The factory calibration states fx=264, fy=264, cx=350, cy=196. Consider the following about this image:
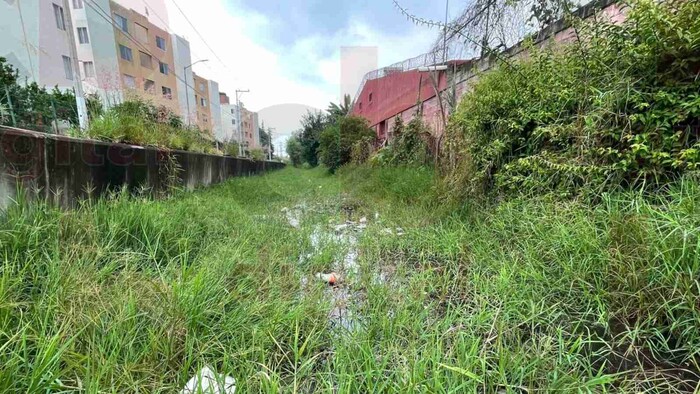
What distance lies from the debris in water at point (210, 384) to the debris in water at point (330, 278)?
0.86 meters

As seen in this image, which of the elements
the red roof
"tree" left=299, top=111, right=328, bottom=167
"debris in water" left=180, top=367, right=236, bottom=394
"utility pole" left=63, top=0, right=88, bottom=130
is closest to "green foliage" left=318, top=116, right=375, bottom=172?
the red roof

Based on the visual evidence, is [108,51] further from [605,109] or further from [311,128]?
[605,109]

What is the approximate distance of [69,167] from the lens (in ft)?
7.13

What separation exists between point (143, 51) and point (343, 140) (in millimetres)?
17301

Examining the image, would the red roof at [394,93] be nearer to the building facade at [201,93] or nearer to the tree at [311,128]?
the tree at [311,128]

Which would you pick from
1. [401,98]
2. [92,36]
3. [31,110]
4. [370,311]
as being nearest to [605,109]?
[370,311]

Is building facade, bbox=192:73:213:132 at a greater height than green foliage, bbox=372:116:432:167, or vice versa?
building facade, bbox=192:73:213:132

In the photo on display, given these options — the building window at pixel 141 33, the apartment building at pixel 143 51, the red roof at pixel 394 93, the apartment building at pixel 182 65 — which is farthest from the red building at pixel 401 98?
the building window at pixel 141 33

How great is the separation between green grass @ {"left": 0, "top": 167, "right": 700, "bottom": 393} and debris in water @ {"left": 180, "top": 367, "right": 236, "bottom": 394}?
0.09 feet

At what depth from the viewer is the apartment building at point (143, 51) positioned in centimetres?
1649

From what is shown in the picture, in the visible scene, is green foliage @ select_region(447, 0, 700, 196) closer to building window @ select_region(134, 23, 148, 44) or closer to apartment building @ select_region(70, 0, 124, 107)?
apartment building @ select_region(70, 0, 124, 107)

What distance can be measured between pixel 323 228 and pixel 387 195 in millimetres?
1753

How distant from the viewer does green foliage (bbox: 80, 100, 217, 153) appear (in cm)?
289

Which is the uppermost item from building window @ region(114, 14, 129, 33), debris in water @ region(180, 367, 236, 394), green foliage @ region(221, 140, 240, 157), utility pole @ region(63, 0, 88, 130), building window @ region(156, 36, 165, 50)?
building window @ region(156, 36, 165, 50)
